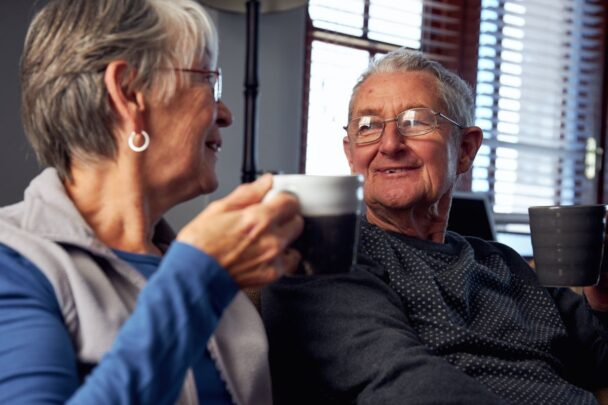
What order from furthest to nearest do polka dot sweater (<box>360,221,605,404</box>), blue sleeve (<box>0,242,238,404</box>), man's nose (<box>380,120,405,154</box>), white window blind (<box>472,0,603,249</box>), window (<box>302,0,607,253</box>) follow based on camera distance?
white window blind (<box>472,0,603,249</box>) → window (<box>302,0,607,253</box>) → man's nose (<box>380,120,405,154</box>) → polka dot sweater (<box>360,221,605,404</box>) → blue sleeve (<box>0,242,238,404</box>)

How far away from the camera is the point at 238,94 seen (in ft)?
9.44

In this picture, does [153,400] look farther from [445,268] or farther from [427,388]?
[445,268]

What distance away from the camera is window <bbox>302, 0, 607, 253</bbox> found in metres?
3.19

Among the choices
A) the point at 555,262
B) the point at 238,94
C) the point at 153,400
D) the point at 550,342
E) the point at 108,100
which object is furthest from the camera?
the point at 238,94

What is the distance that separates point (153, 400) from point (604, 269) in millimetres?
1037

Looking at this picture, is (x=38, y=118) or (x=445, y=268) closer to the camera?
(x=38, y=118)

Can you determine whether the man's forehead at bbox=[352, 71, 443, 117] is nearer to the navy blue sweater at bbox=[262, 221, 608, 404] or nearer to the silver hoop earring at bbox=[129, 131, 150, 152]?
the navy blue sweater at bbox=[262, 221, 608, 404]

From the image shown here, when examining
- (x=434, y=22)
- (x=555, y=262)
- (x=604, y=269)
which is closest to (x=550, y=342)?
(x=604, y=269)

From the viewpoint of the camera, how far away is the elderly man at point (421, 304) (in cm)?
107

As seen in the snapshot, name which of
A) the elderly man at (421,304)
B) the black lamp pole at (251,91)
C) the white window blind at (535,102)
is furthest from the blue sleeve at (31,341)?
the white window blind at (535,102)

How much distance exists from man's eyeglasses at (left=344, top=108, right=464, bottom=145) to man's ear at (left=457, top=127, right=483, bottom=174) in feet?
0.45

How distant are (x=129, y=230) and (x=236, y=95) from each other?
6.45 ft

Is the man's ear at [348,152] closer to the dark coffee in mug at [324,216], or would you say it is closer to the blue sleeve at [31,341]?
the dark coffee in mug at [324,216]

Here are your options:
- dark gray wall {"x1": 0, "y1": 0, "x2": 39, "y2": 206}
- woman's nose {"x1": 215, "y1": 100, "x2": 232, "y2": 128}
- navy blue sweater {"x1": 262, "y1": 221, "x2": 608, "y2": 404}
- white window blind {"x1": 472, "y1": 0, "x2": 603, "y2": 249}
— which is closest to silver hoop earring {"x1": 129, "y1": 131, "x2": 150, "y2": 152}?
woman's nose {"x1": 215, "y1": 100, "x2": 232, "y2": 128}
